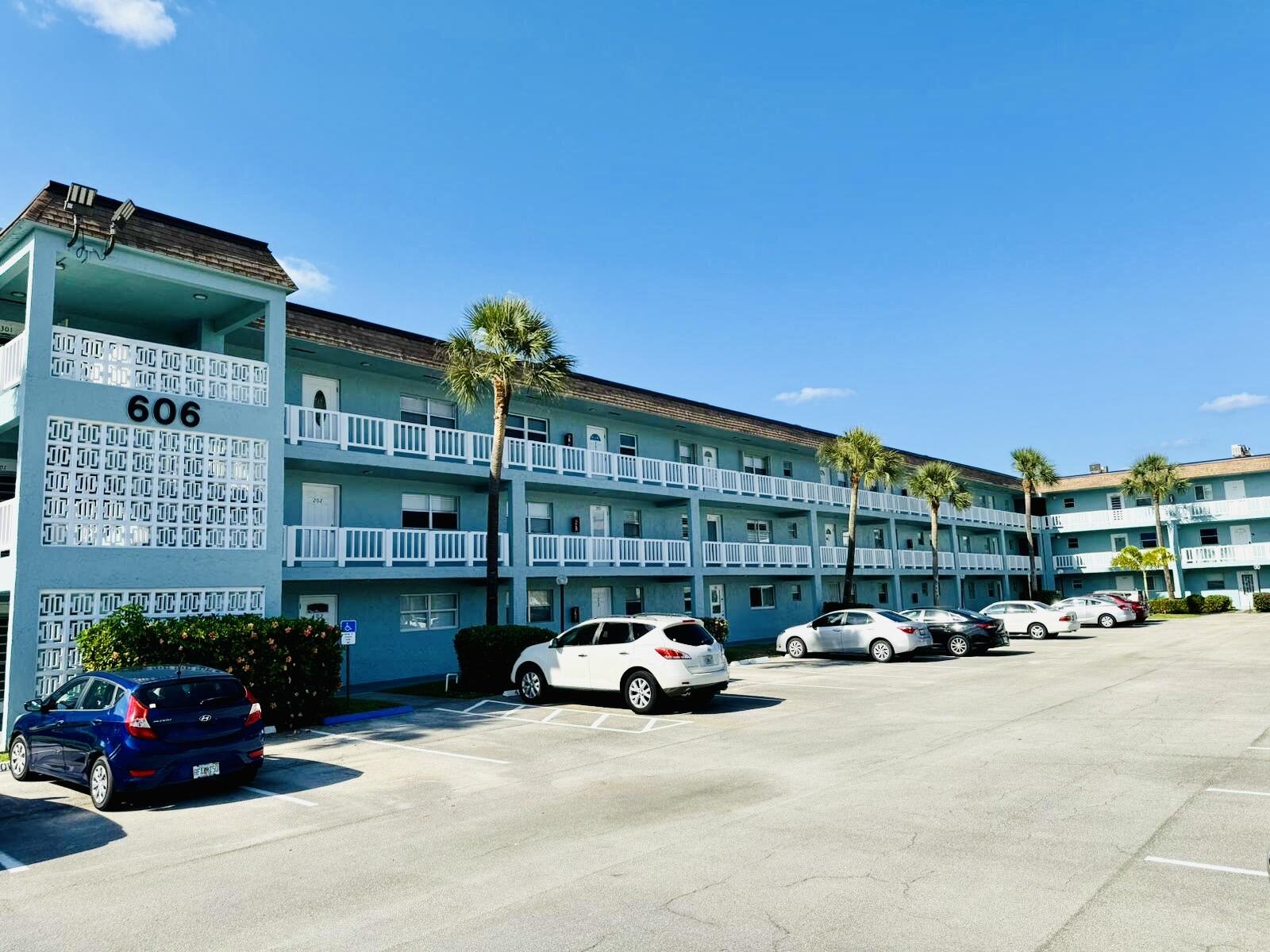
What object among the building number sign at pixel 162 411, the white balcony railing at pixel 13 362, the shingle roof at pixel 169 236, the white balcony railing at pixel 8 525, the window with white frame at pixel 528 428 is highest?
the shingle roof at pixel 169 236

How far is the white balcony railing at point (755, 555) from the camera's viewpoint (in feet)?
101

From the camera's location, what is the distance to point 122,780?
9.44 meters

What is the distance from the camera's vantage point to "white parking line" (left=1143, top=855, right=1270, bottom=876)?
6.21 m

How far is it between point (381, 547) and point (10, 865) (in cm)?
1303

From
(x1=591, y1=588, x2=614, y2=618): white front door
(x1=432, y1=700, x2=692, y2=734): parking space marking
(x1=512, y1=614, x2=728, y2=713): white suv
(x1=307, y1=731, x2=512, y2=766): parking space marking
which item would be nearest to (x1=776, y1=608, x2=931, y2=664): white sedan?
(x1=591, y1=588, x2=614, y2=618): white front door

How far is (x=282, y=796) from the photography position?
33.0 feet

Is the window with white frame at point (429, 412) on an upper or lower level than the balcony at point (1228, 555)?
upper

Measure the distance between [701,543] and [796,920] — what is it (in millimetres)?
24545

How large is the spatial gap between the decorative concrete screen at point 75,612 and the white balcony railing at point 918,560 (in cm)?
3248

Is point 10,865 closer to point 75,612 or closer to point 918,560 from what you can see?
point 75,612

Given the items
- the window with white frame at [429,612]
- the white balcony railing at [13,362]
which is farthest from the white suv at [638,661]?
the white balcony railing at [13,362]

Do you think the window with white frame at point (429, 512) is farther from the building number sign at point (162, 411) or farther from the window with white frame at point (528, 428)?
the building number sign at point (162, 411)

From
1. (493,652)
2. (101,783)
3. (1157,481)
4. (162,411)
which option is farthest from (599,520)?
(1157,481)

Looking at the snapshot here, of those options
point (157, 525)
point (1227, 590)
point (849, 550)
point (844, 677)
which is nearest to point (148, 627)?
point (157, 525)
